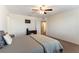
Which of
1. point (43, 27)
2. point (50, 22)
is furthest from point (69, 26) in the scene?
point (43, 27)

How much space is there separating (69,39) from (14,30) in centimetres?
335

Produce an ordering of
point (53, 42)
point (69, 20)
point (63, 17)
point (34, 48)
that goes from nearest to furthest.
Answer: point (34, 48), point (53, 42), point (69, 20), point (63, 17)

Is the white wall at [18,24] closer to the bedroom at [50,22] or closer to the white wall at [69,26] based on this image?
the bedroom at [50,22]

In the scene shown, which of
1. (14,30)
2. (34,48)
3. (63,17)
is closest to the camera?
(34,48)

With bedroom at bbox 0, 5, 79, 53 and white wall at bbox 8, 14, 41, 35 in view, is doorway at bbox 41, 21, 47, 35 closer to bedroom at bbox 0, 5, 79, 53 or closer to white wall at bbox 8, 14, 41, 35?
bedroom at bbox 0, 5, 79, 53

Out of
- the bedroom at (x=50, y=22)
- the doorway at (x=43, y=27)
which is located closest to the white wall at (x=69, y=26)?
the bedroom at (x=50, y=22)

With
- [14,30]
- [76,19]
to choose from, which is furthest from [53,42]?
[14,30]

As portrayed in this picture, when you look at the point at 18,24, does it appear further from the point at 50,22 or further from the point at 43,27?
the point at 43,27

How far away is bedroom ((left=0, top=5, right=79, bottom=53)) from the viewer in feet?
12.8

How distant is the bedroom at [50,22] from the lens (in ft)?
12.8

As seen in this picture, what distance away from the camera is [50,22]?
6.93m
